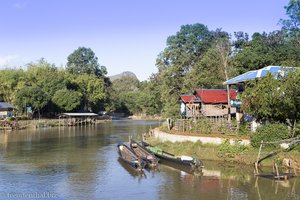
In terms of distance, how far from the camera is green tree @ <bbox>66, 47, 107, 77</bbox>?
4747 inches

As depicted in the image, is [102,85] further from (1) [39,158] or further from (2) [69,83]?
(1) [39,158]

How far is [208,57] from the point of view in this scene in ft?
190

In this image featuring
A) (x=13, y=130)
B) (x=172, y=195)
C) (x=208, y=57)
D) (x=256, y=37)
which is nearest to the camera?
(x=172, y=195)

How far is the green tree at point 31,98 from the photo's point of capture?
268 ft

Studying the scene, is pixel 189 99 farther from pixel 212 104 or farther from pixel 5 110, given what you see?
pixel 5 110

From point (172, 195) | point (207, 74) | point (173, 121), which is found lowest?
point (172, 195)

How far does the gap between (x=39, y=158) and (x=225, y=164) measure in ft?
54.3

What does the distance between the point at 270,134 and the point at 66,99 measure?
6867 centimetres

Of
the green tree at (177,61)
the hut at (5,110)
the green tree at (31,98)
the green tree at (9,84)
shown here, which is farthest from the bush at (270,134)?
the green tree at (9,84)

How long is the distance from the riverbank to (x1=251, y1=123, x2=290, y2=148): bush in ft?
2.19

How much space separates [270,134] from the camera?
27.9 m

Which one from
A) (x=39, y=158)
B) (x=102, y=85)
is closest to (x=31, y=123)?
(x=102, y=85)

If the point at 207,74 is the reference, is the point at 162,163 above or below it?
below

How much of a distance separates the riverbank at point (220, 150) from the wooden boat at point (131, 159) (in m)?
3.71
